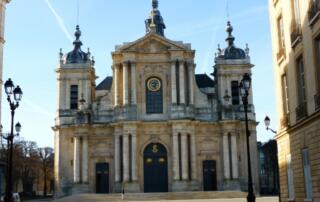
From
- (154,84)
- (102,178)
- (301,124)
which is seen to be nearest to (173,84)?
(154,84)

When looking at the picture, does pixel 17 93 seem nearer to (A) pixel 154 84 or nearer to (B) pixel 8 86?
(B) pixel 8 86

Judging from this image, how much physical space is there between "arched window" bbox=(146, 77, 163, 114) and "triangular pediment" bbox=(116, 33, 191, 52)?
296 cm

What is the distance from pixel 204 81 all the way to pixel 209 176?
1377cm

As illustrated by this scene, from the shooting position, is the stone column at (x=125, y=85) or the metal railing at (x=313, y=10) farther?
the stone column at (x=125, y=85)

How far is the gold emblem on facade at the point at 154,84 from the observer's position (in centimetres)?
5166

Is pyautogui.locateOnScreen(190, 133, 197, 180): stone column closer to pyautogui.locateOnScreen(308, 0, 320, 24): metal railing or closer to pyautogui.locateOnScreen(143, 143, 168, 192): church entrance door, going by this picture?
pyautogui.locateOnScreen(143, 143, 168, 192): church entrance door

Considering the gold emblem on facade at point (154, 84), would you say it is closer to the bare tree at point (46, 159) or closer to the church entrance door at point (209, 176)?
the church entrance door at point (209, 176)

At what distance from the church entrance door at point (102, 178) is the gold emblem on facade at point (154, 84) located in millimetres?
8433

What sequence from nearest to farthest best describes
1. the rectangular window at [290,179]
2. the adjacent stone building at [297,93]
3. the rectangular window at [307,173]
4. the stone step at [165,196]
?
the adjacent stone building at [297,93] → the rectangular window at [307,173] → the rectangular window at [290,179] → the stone step at [165,196]

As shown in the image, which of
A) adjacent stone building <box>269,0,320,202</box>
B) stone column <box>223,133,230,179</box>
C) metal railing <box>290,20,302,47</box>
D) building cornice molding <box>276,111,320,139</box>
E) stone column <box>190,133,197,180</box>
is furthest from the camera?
stone column <box>223,133,230,179</box>

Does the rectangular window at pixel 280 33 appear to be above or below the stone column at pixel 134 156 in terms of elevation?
above

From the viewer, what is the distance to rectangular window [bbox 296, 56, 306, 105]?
18.6 meters

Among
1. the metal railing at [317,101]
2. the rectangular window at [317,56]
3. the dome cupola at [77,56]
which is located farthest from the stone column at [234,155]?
the rectangular window at [317,56]

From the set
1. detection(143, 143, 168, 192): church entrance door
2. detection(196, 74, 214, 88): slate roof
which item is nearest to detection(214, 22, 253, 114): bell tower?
detection(196, 74, 214, 88): slate roof
